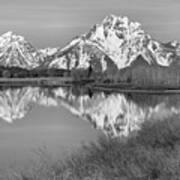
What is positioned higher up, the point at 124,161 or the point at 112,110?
the point at 124,161

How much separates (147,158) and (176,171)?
2149 mm

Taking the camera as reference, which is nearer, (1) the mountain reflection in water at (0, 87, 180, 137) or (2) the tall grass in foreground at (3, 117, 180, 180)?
(2) the tall grass in foreground at (3, 117, 180, 180)

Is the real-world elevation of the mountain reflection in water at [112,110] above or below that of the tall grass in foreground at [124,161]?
below

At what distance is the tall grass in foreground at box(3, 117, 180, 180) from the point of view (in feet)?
37.1

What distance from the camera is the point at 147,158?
41.3 ft

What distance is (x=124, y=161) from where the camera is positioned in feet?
44.2

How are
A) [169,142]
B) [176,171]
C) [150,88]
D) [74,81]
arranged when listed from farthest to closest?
[74,81]
[150,88]
[169,142]
[176,171]

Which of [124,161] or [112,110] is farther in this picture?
[112,110]

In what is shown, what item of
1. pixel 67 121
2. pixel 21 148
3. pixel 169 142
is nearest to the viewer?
pixel 169 142

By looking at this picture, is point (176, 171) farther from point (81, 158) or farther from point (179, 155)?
point (81, 158)

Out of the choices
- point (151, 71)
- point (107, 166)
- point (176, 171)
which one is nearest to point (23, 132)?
point (107, 166)

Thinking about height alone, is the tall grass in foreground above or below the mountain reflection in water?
above

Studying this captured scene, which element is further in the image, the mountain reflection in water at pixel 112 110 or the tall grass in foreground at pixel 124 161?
the mountain reflection in water at pixel 112 110

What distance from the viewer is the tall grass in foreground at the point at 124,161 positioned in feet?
37.1
